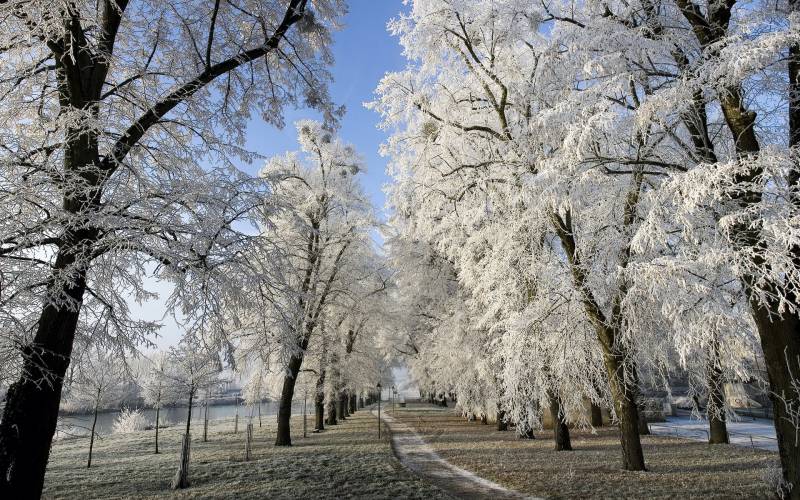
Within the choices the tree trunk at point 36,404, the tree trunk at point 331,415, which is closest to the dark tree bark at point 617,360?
the tree trunk at point 36,404

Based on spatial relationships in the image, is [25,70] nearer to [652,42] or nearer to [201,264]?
[201,264]

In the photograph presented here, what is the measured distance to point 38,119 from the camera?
5.96m

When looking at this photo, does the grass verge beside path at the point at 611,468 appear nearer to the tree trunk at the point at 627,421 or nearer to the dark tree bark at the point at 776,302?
the tree trunk at the point at 627,421

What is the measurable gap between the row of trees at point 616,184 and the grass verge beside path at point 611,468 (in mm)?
1009

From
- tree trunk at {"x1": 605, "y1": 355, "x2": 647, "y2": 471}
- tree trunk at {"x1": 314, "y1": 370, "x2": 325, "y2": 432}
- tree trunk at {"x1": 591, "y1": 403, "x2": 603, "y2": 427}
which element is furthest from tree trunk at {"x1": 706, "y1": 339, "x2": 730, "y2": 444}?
tree trunk at {"x1": 314, "y1": 370, "x2": 325, "y2": 432}

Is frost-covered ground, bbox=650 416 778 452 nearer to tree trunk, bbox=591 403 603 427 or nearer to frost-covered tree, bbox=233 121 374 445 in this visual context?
tree trunk, bbox=591 403 603 427

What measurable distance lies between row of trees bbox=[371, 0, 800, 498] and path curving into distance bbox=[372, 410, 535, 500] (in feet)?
7.33

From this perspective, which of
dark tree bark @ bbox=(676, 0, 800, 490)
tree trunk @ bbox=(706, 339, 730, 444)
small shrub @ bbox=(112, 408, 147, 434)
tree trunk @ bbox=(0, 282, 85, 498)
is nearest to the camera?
tree trunk @ bbox=(0, 282, 85, 498)

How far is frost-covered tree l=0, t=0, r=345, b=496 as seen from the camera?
15.1 ft

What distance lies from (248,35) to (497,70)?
626 cm

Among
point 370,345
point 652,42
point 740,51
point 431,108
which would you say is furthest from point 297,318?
point 370,345

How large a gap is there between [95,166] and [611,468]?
1147 cm

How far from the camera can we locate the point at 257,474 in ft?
36.3

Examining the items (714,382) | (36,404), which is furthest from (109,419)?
(714,382)
